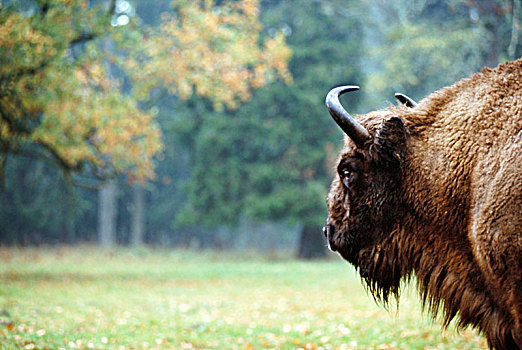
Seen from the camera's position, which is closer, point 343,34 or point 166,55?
point 166,55

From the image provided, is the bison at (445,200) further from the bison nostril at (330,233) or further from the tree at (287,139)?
the tree at (287,139)

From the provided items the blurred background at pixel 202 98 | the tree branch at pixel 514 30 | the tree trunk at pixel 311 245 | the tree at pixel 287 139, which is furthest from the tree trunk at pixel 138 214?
the tree branch at pixel 514 30

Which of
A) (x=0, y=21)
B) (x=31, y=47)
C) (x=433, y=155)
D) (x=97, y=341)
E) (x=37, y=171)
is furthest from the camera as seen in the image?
(x=37, y=171)

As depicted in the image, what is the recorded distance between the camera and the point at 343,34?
31391 millimetres

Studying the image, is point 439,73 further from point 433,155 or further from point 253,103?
point 433,155

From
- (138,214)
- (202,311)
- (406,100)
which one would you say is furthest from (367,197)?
(138,214)

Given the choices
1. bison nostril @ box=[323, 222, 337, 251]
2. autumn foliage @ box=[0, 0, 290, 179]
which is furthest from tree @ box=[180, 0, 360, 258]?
bison nostril @ box=[323, 222, 337, 251]

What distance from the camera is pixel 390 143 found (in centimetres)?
488

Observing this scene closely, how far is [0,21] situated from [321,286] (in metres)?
11.8

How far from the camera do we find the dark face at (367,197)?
489 cm

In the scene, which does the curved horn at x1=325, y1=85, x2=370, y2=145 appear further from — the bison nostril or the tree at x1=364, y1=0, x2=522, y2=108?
the tree at x1=364, y1=0, x2=522, y2=108

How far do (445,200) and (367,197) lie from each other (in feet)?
2.12

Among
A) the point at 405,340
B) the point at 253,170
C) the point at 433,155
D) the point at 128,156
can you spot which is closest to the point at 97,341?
the point at 405,340

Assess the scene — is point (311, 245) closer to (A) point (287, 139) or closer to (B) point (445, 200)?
(A) point (287, 139)
